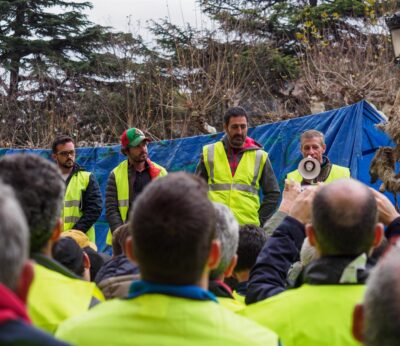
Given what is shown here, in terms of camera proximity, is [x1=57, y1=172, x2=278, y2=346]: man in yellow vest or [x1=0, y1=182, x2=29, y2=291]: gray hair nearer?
[x1=0, y1=182, x2=29, y2=291]: gray hair

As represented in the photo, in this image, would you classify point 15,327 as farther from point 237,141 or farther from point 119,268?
point 237,141

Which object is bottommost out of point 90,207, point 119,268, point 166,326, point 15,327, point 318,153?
point 90,207

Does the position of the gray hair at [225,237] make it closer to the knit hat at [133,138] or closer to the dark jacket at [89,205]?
the knit hat at [133,138]

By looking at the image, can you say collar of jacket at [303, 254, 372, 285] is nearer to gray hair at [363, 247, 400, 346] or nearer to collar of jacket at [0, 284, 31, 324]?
gray hair at [363, 247, 400, 346]

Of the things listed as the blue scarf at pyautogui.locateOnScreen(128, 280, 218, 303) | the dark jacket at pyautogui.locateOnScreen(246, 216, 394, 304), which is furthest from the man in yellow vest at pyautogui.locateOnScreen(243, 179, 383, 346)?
the blue scarf at pyautogui.locateOnScreen(128, 280, 218, 303)

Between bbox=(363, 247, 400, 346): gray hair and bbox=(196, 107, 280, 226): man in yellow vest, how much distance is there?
5.47 metres

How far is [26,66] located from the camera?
2477 cm

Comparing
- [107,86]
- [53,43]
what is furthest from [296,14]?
[53,43]

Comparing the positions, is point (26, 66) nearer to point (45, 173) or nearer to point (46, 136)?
point (46, 136)

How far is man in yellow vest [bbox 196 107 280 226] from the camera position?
23.4ft

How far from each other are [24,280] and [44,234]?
0.95 meters

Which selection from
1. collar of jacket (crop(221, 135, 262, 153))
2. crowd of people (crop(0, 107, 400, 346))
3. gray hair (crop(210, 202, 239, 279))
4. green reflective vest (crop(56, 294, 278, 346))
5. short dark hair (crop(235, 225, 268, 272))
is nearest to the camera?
crowd of people (crop(0, 107, 400, 346))

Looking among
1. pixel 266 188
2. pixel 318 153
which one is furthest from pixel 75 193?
pixel 318 153

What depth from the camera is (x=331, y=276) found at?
255cm
